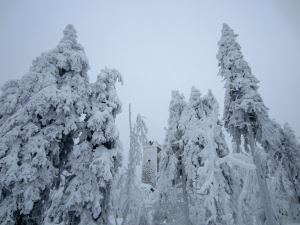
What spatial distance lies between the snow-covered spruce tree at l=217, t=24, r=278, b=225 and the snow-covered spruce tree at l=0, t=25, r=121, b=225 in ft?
28.6

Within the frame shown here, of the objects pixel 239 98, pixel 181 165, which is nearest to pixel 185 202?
pixel 181 165

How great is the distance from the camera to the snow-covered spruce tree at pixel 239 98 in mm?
16188

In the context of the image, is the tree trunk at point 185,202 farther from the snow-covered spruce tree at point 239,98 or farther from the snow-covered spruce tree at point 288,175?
the snow-covered spruce tree at point 288,175

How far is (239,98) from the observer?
17312mm

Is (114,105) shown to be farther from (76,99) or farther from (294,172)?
(294,172)

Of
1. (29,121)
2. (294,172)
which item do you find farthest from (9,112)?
(294,172)

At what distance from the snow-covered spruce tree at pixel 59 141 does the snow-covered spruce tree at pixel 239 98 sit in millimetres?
8720

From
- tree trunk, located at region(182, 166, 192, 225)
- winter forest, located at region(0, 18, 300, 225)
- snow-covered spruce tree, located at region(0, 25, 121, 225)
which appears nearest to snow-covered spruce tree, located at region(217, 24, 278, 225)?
winter forest, located at region(0, 18, 300, 225)

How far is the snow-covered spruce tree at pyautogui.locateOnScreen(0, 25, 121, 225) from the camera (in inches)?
430

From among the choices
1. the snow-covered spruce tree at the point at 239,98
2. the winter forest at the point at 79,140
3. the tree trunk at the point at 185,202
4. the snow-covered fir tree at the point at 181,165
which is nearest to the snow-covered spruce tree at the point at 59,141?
the winter forest at the point at 79,140

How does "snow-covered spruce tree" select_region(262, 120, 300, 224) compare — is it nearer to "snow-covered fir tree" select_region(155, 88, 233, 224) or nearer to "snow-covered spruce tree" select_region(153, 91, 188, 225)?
"snow-covered fir tree" select_region(155, 88, 233, 224)

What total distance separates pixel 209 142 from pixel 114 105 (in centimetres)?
979

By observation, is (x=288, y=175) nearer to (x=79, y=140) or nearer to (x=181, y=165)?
(x=181, y=165)

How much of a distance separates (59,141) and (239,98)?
42.9ft
